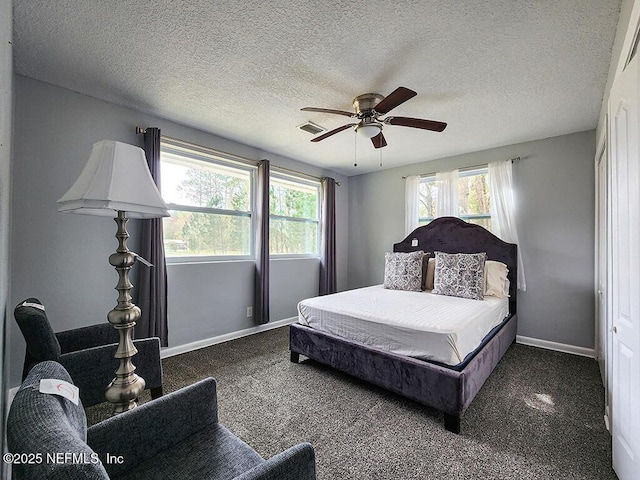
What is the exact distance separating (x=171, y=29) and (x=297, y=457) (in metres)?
2.38

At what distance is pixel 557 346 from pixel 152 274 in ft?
15.0

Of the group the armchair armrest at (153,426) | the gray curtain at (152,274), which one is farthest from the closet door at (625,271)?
the gray curtain at (152,274)

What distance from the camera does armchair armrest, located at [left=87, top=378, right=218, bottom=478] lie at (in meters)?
1.05

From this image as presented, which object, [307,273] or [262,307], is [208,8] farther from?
[307,273]

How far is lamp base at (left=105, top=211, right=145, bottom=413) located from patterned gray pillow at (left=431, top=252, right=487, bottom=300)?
3049mm

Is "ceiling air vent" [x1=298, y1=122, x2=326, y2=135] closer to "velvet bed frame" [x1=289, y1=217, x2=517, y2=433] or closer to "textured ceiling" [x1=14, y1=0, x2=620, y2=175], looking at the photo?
"textured ceiling" [x1=14, y1=0, x2=620, y2=175]

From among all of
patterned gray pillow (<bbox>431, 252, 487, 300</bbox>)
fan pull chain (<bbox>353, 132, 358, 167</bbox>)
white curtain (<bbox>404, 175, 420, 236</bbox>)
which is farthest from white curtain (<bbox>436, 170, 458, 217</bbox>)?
fan pull chain (<bbox>353, 132, 358, 167</bbox>)

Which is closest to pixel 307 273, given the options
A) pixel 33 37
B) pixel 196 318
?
pixel 196 318

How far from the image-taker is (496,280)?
3.38 metres

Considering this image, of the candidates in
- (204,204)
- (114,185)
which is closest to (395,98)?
(114,185)

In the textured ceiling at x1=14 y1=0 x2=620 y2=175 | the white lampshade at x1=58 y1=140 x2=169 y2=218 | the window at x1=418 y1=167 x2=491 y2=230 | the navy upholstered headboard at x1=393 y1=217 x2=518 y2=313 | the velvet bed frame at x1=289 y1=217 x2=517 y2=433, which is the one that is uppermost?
the textured ceiling at x1=14 y1=0 x2=620 y2=175

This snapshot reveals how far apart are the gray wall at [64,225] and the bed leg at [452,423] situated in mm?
2693

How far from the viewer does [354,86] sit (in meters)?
2.41

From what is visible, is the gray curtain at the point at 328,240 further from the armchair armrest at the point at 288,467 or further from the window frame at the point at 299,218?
the armchair armrest at the point at 288,467
